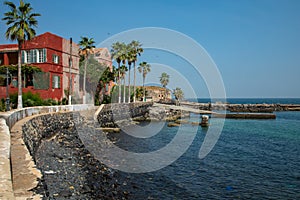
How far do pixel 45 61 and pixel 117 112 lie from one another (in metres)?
14.3

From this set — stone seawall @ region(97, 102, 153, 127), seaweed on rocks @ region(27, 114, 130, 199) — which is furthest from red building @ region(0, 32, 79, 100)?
seaweed on rocks @ region(27, 114, 130, 199)

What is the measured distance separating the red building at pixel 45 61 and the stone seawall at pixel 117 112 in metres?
6.20

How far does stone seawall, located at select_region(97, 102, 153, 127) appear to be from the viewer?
3648 centimetres

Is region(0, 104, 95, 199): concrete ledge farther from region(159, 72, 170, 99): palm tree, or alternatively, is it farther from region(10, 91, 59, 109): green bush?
region(159, 72, 170, 99): palm tree

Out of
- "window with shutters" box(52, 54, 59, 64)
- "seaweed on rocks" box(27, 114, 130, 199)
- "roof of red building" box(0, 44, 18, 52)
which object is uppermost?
"roof of red building" box(0, 44, 18, 52)

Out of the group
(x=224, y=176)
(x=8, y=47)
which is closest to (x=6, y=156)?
(x=224, y=176)

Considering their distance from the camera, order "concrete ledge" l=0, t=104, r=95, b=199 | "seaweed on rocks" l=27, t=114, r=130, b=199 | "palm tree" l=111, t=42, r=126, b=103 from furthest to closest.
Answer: "palm tree" l=111, t=42, r=126, b=103 < "seaweed on rocks" l=27, t=114, r=130, b=199 < "concrete ledge" l=0, t=104, r=95, b=199

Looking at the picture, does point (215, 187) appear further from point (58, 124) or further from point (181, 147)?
point (58, 124)

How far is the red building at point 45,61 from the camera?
3253cm

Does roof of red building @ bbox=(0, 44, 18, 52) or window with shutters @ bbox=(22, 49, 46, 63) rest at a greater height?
roof of red building @ bbox=(0, 44, 18, 52)

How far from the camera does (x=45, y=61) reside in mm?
33469

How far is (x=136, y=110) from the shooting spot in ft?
172

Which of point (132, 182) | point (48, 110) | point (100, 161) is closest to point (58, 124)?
point (48, 110)

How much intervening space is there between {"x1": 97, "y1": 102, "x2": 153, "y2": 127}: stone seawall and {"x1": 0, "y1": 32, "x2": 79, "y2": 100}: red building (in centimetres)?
620
